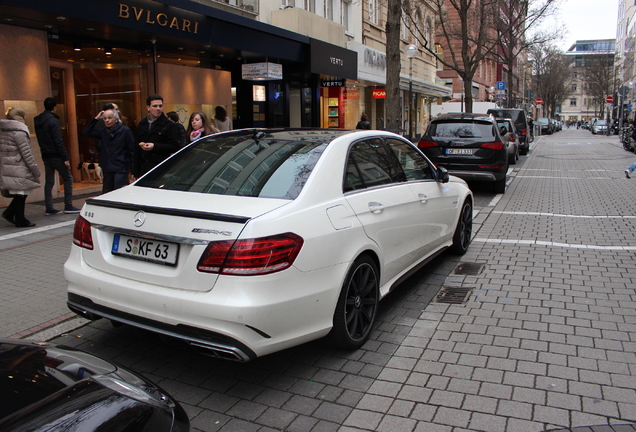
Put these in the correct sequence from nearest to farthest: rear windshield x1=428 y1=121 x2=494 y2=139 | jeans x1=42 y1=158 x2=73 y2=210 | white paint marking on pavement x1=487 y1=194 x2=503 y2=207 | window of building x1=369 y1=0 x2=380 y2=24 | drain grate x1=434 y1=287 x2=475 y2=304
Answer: drain grate x1=434 y1=287 x2=475 y2=304
jeans x1=42 y1=158 x2=73 y2=210
white paint marking on pavement x1=487 y1=194 x2=503 y2=207
rear windshield x1=428 y1=121 x2=494 y2=139
window of building x1=369 y1=0 x2=380 y2=24

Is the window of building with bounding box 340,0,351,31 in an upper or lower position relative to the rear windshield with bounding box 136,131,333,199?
upper

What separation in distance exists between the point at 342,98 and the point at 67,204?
13.3m

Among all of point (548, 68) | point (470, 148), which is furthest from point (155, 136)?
A: point (548, 68)

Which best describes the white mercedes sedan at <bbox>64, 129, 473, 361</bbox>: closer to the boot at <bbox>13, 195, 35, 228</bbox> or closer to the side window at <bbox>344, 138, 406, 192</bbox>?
the side window at <bbox>344, 138, 406, 192</bbox>

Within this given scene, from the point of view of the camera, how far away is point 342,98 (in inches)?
822

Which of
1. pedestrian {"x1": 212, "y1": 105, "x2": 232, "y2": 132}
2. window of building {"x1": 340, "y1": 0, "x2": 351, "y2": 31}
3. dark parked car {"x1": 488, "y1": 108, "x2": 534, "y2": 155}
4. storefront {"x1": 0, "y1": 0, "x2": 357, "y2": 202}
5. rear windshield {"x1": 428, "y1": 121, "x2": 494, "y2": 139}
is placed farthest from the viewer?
dark parked car {"x1": 488, "y1": 108, "x2": 534, "y2": 155}

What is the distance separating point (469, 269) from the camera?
6.26m

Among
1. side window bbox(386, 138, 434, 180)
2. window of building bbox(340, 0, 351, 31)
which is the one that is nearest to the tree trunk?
side window bbox(386, 138, 434, 180)

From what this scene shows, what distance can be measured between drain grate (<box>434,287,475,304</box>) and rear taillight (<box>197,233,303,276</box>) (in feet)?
8.07

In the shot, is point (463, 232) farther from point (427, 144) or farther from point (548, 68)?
point (548, 68)

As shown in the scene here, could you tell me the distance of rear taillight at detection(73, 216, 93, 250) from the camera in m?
3.75

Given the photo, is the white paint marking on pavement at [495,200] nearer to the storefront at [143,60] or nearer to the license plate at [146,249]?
the storefront at [143,60]

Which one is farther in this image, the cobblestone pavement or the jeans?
Result: the jeans

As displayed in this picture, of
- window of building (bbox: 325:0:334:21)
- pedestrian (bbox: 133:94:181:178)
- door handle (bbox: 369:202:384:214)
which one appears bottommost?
door handle (bbox: 369:202:384:214)
